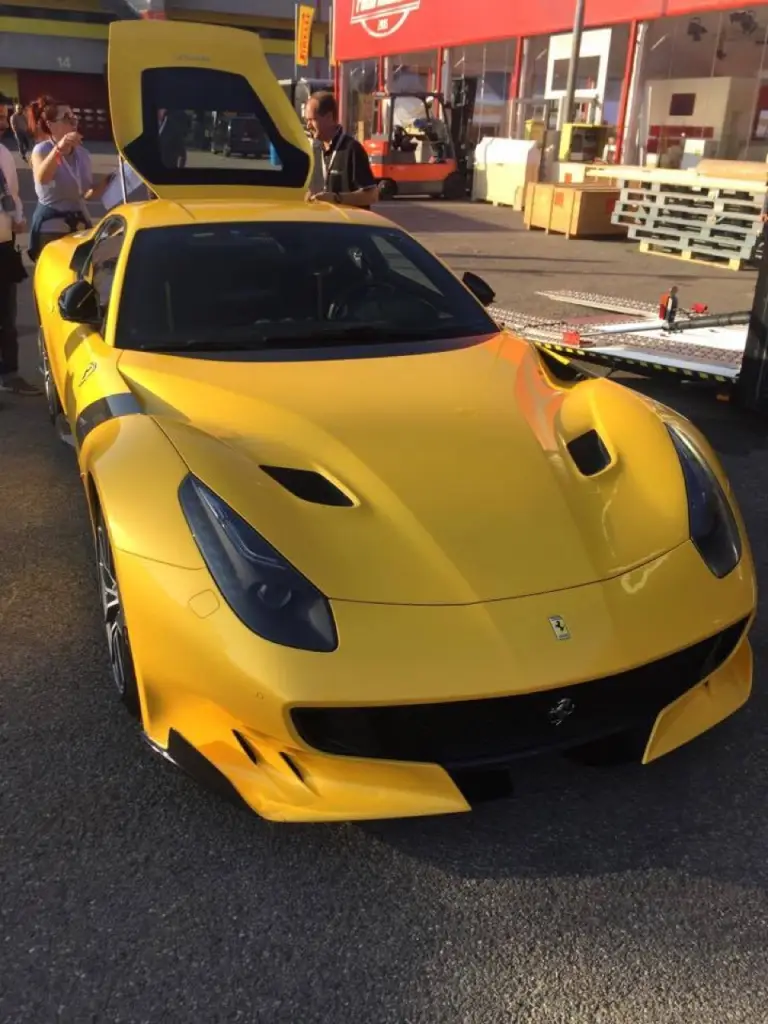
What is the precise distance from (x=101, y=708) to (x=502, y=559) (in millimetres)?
1358

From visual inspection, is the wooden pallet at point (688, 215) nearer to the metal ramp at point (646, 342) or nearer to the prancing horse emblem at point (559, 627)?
the metal ramp at point (646, 342)

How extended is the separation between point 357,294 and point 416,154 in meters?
19.1

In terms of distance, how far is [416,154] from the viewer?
21.0 meters

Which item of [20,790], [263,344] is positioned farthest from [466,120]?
[20,790]

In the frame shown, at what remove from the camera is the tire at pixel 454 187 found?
20.9 metres

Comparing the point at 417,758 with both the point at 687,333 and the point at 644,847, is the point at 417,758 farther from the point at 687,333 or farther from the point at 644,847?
the point at 687,333

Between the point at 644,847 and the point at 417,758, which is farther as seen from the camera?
the point at 644,847

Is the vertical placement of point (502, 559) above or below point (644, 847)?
above

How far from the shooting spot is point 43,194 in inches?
251

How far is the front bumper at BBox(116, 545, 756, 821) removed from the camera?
6.50ft

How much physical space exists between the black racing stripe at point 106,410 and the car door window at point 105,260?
1.84 ft

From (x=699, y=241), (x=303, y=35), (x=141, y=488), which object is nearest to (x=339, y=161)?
(x=141, y=488)

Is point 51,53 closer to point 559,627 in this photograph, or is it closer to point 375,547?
point 375,547

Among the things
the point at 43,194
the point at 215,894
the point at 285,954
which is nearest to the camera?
the point at 285,954
